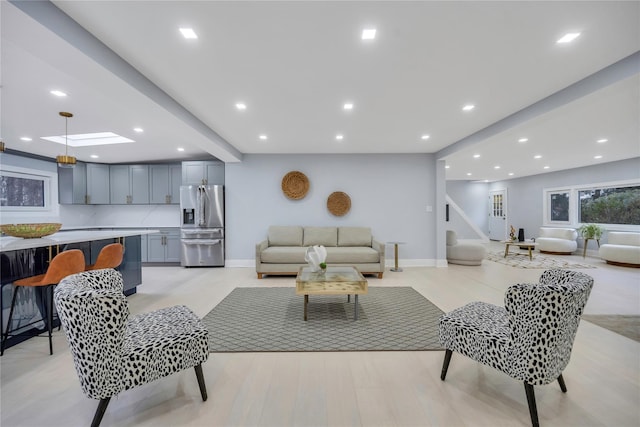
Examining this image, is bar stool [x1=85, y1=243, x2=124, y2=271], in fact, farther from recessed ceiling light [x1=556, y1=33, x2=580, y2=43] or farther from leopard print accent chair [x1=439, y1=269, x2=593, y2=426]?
recessed ceiling light [x1=556, y1=33, x2=580, y2=43]

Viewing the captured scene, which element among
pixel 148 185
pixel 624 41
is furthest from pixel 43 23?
pixel 148 185

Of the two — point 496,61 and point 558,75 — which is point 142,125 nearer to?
point 496,61

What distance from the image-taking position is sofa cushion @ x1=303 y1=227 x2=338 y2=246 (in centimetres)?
570

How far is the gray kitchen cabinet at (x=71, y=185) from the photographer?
19.8ft

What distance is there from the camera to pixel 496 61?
2.41 meters

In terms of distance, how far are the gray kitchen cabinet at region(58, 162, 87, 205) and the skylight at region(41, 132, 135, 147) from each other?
139cm

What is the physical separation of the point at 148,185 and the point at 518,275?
8153mm

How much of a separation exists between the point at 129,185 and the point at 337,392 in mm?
6759

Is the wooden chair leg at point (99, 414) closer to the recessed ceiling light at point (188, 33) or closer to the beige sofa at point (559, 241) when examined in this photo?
the recessed ceiling light at point (188, 33)

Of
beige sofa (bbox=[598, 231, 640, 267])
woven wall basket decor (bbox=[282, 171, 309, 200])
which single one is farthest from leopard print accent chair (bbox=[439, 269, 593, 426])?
beige sofa (bbox=[598, 231, 640, 267])

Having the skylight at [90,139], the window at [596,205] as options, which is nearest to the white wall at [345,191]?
the skylight at [90,139]

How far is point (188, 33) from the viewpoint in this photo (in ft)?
6.63

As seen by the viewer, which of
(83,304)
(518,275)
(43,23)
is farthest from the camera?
(518,275)

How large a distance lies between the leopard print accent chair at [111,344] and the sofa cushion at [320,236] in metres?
3.93
